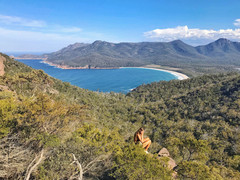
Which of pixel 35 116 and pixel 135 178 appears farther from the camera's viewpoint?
pixel 35 116

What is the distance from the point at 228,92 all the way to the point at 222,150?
141ft

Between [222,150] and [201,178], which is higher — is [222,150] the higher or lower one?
the lower one

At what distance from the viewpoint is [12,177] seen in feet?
29.7

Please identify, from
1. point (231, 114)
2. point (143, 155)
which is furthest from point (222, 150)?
point (143, 155)

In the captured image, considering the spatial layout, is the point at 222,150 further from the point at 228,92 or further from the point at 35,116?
the point at 228,92

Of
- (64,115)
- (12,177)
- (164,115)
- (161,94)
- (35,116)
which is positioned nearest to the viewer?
(12,177)

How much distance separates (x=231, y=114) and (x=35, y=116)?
50.1m

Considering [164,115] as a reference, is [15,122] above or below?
above

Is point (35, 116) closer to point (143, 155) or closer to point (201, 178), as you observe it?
point (143, 155)

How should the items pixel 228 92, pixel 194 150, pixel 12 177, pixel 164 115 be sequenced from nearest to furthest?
pixel 12 177 → pixel 194 150 → pixel 164 115 → pixel 228 92

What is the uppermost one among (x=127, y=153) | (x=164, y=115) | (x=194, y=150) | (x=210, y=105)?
(x=127, y=153)

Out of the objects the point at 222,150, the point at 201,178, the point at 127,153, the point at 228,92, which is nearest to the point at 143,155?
the point at 127,153

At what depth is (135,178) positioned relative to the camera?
1008 centimetres

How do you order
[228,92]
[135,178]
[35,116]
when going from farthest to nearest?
[228,92]
[35,116]
[135,178]
